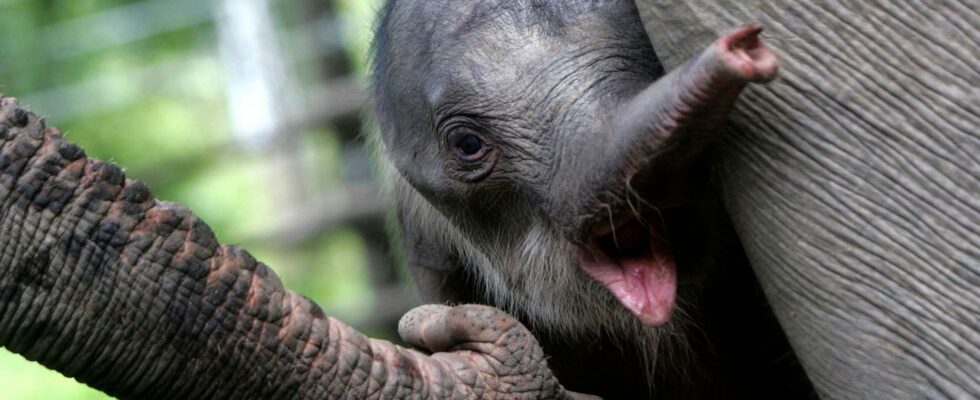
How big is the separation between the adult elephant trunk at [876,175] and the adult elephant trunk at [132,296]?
788 mm

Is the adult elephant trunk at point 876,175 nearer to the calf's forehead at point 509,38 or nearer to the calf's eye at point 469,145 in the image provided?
the calf's forehead at point 509,38

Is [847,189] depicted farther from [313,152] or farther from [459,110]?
[313,152]

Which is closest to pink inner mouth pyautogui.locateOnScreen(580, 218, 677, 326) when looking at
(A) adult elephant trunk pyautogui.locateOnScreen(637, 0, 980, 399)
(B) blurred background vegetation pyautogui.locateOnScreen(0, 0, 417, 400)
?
(A) adult elephant trunk pyautogui.locateOnScreen(637, 0, 980, 399)

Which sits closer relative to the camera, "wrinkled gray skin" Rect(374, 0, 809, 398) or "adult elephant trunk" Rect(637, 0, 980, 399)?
"adult elephant trunk" Rect(637, 0, 980, 399)

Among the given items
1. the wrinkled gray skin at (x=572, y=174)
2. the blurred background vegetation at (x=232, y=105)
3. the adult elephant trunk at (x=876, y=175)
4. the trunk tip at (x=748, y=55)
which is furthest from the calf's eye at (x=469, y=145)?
the blurred background vegetation at (x=232, y=105)

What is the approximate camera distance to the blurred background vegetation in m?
10.3

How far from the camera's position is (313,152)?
12.4 m

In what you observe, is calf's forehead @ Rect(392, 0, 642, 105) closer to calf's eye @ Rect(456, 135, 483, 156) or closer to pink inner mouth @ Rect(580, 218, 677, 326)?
calf's eye @ Rect(456, 135, 483, 156)

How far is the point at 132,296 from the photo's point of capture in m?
2.44

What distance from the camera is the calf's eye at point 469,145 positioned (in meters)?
→ 3.27

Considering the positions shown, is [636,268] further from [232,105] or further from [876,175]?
[232,105]

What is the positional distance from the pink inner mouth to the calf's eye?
0.42 meters

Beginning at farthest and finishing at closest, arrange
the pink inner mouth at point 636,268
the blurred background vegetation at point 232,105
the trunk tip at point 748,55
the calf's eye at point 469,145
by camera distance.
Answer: the blurred background vegetation at point 232,105, the calf's eye at point 469,145, the pink inner mouth at point 636,268, the trunk tip at point 748,55

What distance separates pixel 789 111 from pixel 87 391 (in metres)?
6.18
